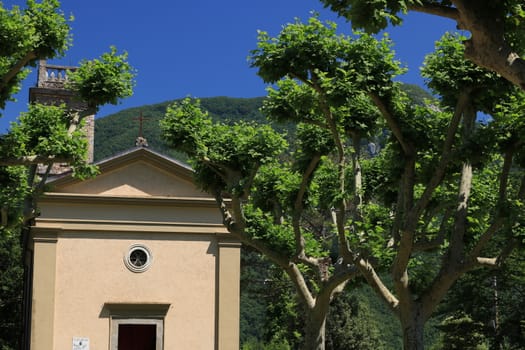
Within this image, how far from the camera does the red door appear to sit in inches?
909

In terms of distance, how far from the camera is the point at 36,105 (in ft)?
56.0

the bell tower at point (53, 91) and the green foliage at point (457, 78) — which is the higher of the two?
the bell tower at point (53, 91)

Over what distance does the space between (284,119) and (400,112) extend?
2.63m

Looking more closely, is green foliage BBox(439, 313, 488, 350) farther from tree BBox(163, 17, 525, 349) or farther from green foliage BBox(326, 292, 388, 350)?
tree BBox(163, 17, 525, 349)

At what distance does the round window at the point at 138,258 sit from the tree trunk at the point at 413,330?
1201cm

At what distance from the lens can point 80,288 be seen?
22.9 metres

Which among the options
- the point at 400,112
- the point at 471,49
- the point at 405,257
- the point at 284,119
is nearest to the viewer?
the point at 471,49

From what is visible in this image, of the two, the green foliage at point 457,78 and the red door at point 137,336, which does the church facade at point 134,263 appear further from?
the green foliage at point 457,78

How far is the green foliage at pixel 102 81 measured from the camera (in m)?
17.4

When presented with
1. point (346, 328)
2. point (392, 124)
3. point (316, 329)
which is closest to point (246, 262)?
point (346, 328)

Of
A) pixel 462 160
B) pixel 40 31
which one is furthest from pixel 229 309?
pixel 462 160

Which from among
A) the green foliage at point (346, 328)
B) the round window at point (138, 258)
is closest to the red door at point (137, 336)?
the round window at point (138, 258)

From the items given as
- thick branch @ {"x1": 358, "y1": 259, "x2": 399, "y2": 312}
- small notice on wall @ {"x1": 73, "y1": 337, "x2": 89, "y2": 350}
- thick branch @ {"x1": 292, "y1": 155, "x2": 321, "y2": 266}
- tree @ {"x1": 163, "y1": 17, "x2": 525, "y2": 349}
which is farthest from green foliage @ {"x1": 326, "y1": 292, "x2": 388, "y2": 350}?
thick branch @ {"x1": 358, "y1": 259, "x2": 399, "y2": 312}

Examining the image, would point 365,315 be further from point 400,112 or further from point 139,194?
point 400,112
